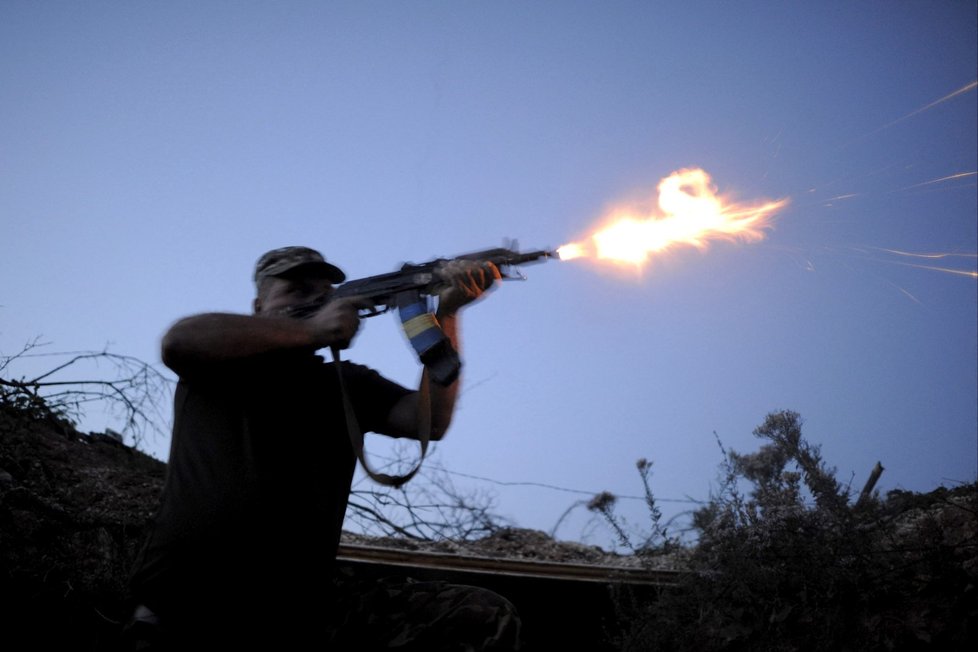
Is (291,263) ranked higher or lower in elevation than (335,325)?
higher

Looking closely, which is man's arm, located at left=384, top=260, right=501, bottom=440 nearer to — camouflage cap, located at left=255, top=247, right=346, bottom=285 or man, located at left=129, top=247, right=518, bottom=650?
man, located at left=129, top=247, right=518, bottom=650

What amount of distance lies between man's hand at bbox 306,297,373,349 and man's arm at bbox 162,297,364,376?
6 cm

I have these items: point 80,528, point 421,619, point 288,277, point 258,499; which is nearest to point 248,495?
point 258,499

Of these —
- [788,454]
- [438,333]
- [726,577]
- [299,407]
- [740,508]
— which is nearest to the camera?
[299,407]

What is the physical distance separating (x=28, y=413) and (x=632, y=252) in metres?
4.98

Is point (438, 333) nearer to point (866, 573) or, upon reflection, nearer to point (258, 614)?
point (258, 614)

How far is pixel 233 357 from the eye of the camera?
2.96 m

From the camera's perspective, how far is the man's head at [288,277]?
3803 mm

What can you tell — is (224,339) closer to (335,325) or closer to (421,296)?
(335,325)

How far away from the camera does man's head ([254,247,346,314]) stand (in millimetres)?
3803

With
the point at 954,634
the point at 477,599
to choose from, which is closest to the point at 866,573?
the point at 954,634

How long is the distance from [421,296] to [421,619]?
6.63 ft

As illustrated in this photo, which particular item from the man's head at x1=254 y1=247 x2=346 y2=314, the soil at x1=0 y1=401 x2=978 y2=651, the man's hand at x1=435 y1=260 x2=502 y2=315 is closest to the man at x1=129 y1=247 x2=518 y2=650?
the soil at x1=0 y1=401 x2=978 y2=651

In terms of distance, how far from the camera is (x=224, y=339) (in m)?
2.96
